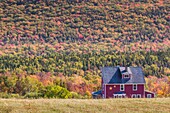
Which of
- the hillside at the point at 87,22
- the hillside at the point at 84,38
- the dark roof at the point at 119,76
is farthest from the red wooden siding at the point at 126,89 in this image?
the hillside at the point at 87,22

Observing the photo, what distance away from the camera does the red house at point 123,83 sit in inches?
2144

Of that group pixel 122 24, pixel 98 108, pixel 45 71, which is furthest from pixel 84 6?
pixel 98 108

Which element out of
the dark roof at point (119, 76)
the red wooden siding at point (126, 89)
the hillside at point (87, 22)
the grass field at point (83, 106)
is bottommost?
the hillside at point (87, 22)

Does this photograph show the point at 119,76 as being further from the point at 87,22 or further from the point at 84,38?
the point at 87,22

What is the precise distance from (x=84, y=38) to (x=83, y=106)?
135 metres

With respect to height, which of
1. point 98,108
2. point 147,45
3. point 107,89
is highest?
point 98,108

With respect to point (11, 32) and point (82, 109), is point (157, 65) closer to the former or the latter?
point (11, 32)

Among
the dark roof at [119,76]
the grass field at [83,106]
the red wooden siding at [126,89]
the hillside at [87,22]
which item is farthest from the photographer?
the hillside at [87,22]

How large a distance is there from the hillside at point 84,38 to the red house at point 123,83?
1733cm

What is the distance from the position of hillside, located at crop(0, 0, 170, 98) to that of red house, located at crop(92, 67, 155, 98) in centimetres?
1733

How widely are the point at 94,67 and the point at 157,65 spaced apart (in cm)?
1253

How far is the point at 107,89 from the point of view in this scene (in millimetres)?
54875

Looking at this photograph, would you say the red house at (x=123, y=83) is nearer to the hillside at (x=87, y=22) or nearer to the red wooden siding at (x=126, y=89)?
the red wooden siding at (x=126, y=89)

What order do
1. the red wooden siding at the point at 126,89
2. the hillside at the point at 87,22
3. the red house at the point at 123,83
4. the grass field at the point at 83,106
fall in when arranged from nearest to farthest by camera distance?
the grass field at the point at 83,106
the red house at the point at 123,83
the red wooden siding at the point at 126,89
the hillside at the point at 87,22
